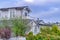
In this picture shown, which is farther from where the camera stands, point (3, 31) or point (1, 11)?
point (1, 11)

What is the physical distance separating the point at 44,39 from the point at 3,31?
374 centimetres

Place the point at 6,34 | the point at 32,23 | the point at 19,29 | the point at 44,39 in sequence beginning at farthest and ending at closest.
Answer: the point at 32,23 < the point at 19,29 < the point at 44,39 < the point at 6,34

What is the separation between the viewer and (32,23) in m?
36.2

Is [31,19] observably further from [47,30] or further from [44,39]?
[44,39]

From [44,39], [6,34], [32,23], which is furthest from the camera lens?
[32,23]

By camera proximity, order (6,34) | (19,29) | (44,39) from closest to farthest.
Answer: (6,34) < (44,39) < (19,29)

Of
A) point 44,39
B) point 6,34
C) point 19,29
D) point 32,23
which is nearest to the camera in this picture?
point 6,34

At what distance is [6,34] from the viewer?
60.8ft

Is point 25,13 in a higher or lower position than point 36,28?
higher

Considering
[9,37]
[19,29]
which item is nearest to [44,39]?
[9,37]

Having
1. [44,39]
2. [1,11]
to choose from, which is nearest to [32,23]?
[1,11]

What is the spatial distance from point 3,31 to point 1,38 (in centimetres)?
61

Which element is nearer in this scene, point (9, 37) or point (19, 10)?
point (9, 37)

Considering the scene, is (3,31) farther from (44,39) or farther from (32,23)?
(32,23)
